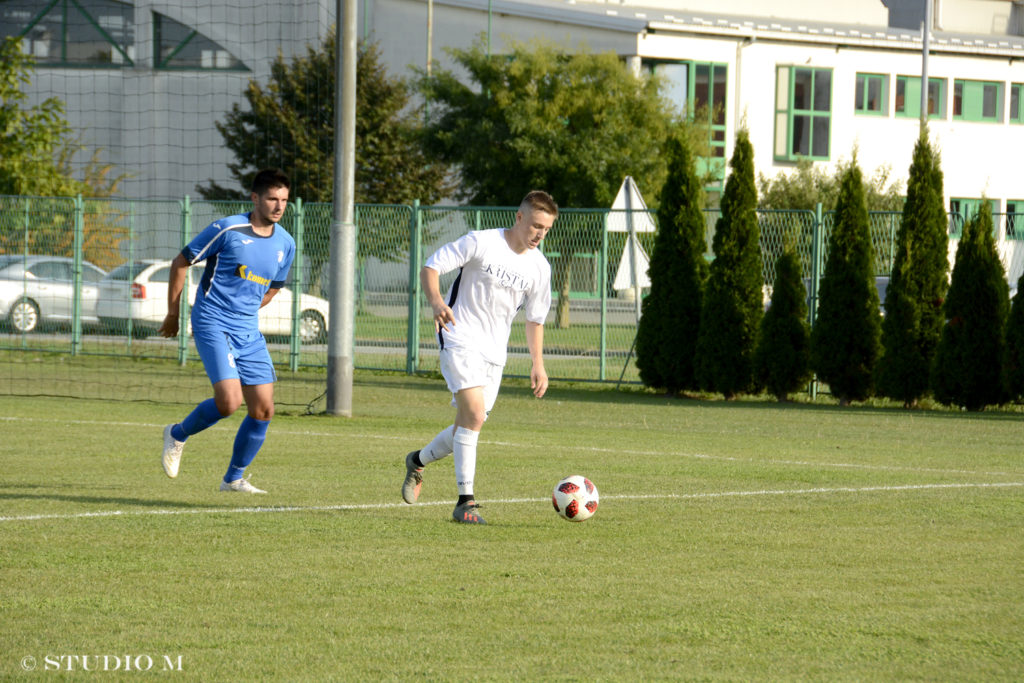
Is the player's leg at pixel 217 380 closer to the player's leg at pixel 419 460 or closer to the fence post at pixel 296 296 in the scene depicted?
the player's leg at pixel 419 460

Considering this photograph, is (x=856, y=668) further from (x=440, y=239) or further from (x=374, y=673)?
(x=440, y=239)

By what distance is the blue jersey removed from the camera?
9.09 m

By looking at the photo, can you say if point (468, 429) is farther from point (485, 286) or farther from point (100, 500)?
point (100, 500)

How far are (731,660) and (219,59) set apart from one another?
42392mm

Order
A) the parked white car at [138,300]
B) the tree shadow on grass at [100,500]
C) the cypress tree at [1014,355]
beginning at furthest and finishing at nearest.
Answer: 1. the parked white car at [138,300]
2. the cypress tree at [1014,355]
3. the tree shadow on grass at [100,500]

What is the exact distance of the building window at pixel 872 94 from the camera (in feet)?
151

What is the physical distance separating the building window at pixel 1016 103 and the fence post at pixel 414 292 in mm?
32426

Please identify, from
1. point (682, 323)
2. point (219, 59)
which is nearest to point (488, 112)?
point (219, 59)

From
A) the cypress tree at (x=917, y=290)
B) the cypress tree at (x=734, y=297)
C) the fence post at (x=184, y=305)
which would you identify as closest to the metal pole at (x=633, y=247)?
the cypress tree at (x=734, y=297)

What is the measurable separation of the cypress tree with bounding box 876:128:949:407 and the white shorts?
11.0 m

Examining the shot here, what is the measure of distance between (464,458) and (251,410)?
5.88 feet

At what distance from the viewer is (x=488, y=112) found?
36.2 m

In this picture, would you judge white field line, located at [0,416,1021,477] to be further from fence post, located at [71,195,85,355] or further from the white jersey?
fence post, located at [71,195,85,355]

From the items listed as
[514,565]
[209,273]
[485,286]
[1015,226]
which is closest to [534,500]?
[485,286]
